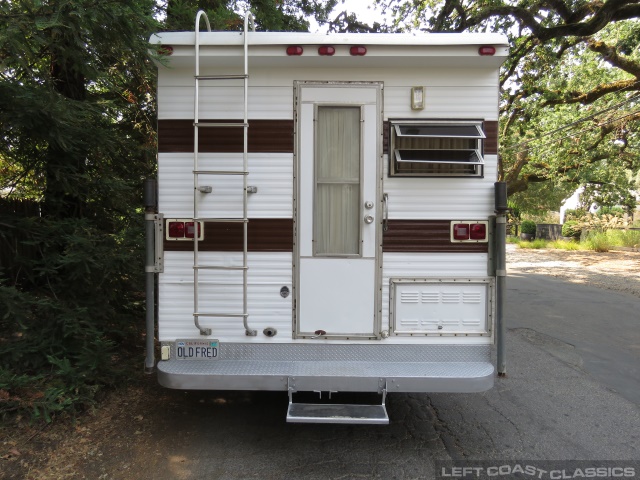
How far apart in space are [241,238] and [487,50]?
7.15ft

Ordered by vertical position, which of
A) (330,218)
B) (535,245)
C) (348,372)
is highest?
(330,218)

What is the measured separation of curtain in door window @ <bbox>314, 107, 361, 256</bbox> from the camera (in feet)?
11.8

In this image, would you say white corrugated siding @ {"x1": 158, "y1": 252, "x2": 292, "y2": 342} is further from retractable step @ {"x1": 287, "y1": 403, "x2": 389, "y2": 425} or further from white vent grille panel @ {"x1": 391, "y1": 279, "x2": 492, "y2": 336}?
white vent grille panel @ {"x1": 391, "y1": 279, "x2": 492, "y2": 336}

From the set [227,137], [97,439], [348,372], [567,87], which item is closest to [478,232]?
[348,372]

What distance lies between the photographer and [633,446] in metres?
3.74

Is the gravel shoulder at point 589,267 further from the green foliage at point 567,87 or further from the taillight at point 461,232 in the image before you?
the taillight at point 461,232

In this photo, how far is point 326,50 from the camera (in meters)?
3.39

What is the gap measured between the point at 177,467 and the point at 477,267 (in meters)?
2.53

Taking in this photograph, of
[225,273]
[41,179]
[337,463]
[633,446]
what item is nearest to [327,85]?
[225,273]

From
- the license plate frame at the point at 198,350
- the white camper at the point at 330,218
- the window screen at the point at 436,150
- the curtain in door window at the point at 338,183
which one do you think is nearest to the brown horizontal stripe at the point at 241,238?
the white camper at the point at 330,218

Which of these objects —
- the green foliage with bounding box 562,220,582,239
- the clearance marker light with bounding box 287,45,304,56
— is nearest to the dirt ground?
the clearance marker light with bounding box 287,45,304,56

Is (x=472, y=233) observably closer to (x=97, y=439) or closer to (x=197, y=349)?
(x=197, y=349)

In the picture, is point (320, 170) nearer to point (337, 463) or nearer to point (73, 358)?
point (337, 463)

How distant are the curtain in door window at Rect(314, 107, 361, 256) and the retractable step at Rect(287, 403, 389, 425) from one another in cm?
108
